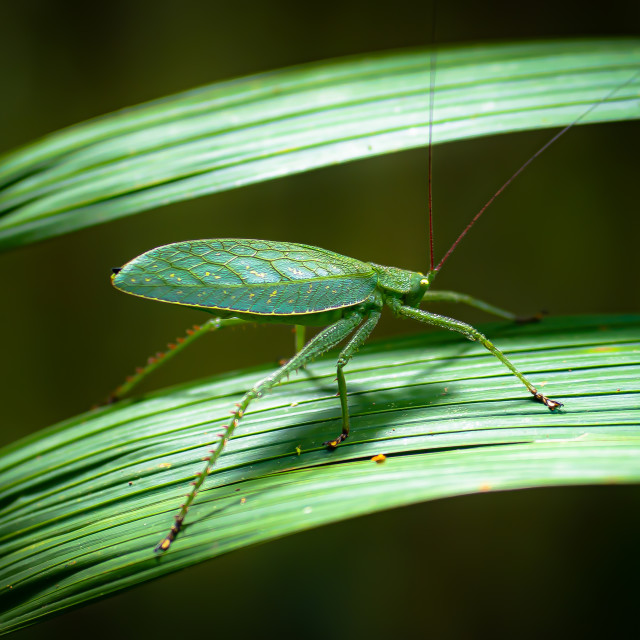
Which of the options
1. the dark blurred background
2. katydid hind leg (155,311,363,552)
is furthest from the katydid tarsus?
the dark blurred background

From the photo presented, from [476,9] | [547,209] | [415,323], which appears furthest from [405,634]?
[476,9]

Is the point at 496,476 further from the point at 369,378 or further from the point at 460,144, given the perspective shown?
the point at 460,144

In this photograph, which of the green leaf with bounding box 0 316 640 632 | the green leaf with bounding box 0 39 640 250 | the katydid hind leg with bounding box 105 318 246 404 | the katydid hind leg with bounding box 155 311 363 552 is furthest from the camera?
the katydid hind leg with bounding box 105 318 246 404

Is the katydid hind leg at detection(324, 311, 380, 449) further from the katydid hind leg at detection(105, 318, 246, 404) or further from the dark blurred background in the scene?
the dark blurred background

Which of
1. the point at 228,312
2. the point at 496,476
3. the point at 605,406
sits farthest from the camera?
the point at 228,312

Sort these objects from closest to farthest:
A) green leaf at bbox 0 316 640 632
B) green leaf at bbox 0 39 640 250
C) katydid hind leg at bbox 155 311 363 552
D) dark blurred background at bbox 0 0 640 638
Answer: green leaf at bbox 0 316 640 632
katydid hind leg at bbox 155 311 363 552
green leaf at bbox 0 39 640 250
dark blurred background at bbox 0 0 640 638

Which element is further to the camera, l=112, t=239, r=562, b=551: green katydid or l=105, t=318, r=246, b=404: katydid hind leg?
l=105, t=318, r=246, b=404: katydid hind leg

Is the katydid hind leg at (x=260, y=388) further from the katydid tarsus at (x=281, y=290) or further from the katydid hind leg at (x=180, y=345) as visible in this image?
the katydid hind leg at (x=180, y=345)
